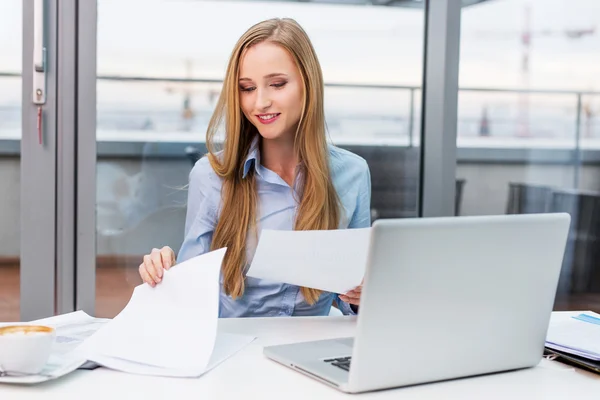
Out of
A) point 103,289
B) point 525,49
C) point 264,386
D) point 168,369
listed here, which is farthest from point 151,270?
point 525,49

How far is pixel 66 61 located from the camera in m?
2.50

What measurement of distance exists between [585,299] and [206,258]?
230cm

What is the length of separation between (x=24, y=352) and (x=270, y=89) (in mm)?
903

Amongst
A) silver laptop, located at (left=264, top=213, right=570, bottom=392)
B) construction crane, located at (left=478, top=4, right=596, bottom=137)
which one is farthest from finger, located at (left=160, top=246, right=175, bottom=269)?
construction crane, located at (left=478, top=4, right=596, bottom=137)

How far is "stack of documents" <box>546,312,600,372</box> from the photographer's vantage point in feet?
4.18

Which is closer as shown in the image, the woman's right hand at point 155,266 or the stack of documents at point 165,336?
the stack of documents at point 165,336

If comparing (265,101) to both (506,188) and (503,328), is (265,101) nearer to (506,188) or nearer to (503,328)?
(503,328)

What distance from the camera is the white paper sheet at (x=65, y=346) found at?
3.67 feet

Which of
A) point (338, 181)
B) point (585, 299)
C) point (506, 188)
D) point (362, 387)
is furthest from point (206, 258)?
point (585, 299)

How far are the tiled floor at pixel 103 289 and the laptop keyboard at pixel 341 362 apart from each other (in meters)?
1.56

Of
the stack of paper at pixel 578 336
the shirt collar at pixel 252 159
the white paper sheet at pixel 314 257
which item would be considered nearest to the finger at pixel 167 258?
the white paper sheet at pixel 314 257

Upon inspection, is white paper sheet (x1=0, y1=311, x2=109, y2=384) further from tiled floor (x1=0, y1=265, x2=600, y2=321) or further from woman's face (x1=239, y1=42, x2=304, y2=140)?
tiled floor (x1=0, y1=265, x2=600, y2=321)

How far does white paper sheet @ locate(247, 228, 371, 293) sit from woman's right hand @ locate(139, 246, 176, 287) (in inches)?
6.0

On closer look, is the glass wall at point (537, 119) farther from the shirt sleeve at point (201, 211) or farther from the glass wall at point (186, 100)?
the shirt sleeve at point (201, 211)
